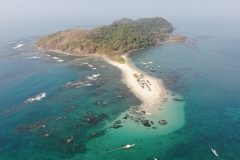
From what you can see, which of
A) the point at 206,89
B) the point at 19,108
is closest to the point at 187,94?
the point at 206,89

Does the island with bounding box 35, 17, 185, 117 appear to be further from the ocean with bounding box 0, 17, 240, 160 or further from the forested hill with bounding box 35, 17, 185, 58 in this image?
the ocean with bounding box 0, 17, 240, 160

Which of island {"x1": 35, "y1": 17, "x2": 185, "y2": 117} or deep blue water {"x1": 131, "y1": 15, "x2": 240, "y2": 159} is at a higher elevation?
island {"x1": 35, "y1": 17, "x2": 185, "y2": 117}

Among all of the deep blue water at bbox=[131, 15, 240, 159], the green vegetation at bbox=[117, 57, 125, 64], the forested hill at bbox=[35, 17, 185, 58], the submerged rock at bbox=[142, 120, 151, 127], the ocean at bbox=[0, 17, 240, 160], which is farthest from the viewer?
the forested hill at bbox=[35, 17, 185, 58]

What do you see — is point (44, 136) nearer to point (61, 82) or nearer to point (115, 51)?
point (61, 82)

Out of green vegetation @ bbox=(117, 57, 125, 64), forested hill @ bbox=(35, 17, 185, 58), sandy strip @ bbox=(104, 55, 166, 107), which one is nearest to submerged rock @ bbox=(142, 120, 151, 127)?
sandy strip @ bbox=(104, 55, 166, 107)

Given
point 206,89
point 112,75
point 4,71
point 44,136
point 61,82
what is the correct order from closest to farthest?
point 44,136, point 206,89, point 61,82, point 112,75, point 4,71

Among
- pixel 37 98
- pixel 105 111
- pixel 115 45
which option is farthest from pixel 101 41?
pixel 105 111

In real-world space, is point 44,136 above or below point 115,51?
below
